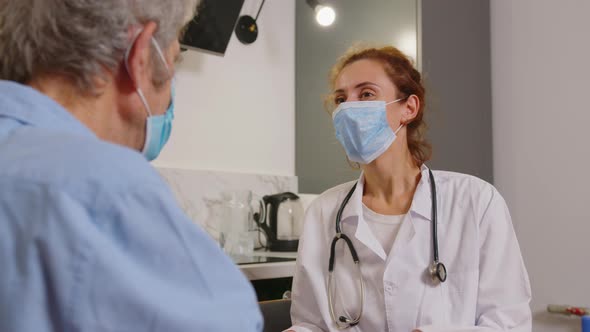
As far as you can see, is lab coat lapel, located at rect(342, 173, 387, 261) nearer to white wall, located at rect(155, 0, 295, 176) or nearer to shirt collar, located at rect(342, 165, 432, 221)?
shirt collar, located at rect(342, 165, 432, 221)

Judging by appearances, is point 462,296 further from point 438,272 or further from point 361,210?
point 361,210

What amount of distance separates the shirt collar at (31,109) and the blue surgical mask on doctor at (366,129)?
105cm

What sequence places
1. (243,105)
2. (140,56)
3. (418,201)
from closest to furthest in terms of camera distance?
(140,56)
(418,201)
(243,105)

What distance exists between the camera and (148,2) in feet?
2.23

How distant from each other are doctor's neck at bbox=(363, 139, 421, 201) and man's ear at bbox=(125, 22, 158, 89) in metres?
0.96

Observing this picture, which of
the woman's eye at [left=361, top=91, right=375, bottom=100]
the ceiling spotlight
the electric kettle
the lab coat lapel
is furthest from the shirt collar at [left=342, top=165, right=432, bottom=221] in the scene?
the ceiling spotlight

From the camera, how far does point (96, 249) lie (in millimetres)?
444

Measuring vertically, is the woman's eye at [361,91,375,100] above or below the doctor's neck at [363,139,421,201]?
above

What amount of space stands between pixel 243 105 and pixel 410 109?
3.01 ft

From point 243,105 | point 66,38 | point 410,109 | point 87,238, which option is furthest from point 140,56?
point 243,105

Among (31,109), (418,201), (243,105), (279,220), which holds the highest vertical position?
(243,105)

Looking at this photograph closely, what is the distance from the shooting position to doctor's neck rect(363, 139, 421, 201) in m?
1.50

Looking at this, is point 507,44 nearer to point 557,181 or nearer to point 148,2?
point 557,181

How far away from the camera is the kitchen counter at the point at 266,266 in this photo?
155 cm
